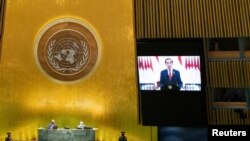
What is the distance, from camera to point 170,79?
10164 millimetres

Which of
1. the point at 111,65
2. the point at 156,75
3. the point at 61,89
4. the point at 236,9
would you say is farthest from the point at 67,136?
the point at 236,9

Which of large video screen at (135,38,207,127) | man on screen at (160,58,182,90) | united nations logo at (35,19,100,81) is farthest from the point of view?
united nations logo at (35,19,100,81)

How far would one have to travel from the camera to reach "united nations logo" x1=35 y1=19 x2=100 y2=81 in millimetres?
12656

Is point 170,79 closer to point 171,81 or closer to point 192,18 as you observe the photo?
point 171,81

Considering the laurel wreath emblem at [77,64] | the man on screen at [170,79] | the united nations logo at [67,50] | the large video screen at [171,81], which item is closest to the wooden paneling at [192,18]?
the large video screen at [171,81]

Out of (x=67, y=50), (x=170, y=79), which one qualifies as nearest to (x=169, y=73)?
(x=170, y=79)

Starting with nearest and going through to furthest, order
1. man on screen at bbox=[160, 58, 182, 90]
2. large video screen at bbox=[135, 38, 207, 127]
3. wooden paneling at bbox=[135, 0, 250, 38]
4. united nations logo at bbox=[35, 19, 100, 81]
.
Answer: large video screen at bbox=[135, 38, 207, 127] → man on screen at bbox=[160, 58, 182, 90] → wooden paneling at bbox=[135, 0, 250, 38] → united nations logo at bbox=[35, 19, 100, 81]

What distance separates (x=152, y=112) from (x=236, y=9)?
3938 mm

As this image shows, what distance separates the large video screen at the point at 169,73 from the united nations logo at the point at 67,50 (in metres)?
2.92

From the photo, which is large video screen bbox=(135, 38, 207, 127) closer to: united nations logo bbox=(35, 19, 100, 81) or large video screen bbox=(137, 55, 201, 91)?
large video screen bbox=(137, 55, 201, 91)

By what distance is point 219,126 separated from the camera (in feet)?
34.0

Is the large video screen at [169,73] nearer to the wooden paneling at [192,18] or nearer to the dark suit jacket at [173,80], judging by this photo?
the dark suit jacket at [173,80]

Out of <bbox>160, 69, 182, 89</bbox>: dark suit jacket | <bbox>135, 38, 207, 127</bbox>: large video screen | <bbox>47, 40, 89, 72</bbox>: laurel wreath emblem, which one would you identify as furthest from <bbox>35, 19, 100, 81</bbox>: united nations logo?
<bbox>160, 69, 182, 89</bbox>: dark suit jacket

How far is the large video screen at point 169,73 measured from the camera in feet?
33.0
